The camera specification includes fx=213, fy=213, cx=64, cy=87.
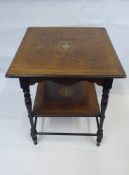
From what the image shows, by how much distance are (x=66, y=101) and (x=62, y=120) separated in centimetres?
26

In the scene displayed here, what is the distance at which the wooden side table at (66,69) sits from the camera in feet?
3.17

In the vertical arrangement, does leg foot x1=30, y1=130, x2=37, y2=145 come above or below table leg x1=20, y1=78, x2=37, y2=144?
below

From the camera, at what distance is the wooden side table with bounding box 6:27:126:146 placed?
0.97 m

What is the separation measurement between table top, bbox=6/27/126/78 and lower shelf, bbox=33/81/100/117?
0.96 ft

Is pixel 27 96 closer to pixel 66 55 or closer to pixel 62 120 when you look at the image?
pixel 66 55

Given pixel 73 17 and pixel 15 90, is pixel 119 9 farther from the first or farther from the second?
pixel 15 90

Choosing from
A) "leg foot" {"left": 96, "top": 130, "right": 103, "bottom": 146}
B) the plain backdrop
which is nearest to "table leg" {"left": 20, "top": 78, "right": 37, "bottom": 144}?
the plain backdrop

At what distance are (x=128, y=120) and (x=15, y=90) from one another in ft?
3.05

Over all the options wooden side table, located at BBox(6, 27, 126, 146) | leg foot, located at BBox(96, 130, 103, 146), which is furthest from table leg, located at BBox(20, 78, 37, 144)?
leg foot, located at BBox(96, 130, 103, 146)

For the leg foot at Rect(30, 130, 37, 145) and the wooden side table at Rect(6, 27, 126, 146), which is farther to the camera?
the leg foot at Rect(30, 130, 37, 145)

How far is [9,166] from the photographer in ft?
3.97

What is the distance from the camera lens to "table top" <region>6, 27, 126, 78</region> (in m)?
Answer: 0.96

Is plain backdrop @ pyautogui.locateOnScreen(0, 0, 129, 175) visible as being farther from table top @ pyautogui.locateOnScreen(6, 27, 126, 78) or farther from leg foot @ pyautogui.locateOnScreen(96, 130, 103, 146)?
table top @ pyautogui.locateOnScreen(6, 27, 126, 78)

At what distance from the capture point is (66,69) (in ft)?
3.21
